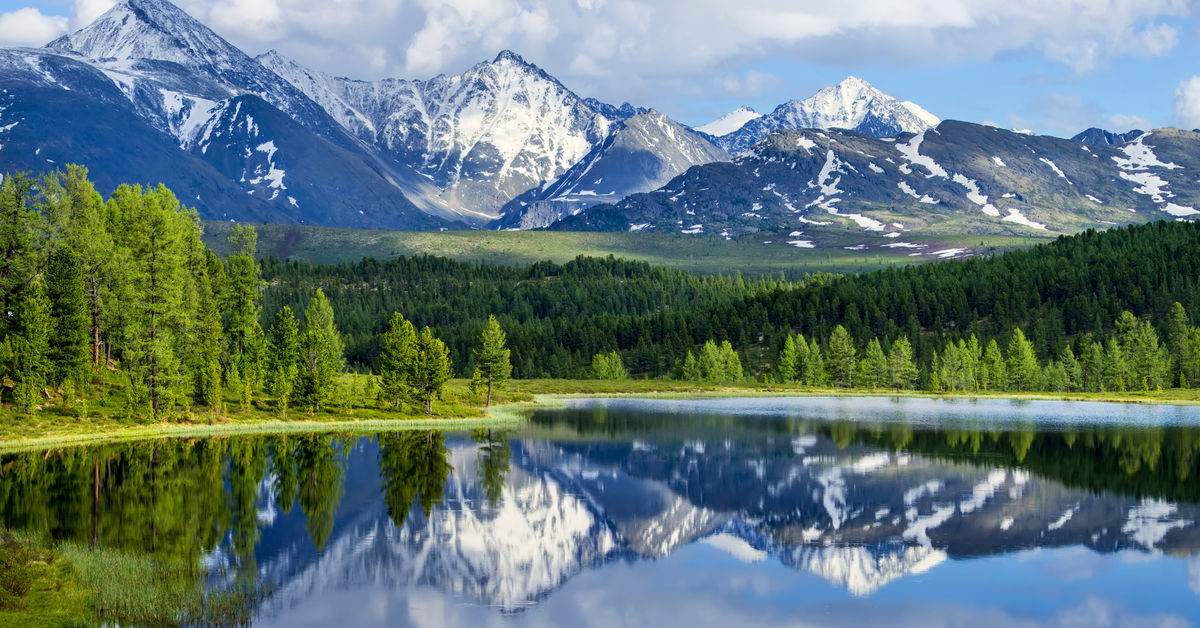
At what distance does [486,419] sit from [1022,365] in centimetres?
10933

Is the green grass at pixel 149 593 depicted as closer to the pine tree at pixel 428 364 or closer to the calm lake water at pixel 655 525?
the calm lake water at pixel 655 525

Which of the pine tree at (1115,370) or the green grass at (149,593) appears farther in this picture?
the pine tree at (1115,370)

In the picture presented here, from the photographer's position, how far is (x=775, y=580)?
142 ft

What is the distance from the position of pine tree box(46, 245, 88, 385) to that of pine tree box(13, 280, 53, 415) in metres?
0.88

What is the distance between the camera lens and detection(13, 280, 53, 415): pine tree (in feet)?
268

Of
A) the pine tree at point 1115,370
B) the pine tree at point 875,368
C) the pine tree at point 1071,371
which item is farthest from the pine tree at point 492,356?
the pine tree at point 1115,370

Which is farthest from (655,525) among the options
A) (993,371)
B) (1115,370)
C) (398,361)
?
(993,371)

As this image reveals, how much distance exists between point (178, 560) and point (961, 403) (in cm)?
13147

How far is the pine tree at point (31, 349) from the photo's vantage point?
81562mm

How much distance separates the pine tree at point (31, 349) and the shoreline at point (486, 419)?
4.31 metres

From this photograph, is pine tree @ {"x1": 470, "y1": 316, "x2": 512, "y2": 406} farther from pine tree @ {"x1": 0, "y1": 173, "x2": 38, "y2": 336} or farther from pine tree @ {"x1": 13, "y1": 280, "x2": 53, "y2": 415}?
pine tree @ {"x1": 13, "y1": 280, "x2": 53, "y2": 415}

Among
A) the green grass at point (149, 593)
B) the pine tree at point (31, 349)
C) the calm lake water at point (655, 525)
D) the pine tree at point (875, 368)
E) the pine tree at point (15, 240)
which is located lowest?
the pine tree at point (875, 368)

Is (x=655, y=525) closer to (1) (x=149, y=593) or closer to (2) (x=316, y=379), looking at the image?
(1) (x=149, y=593)

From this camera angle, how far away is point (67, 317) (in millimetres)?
85250
